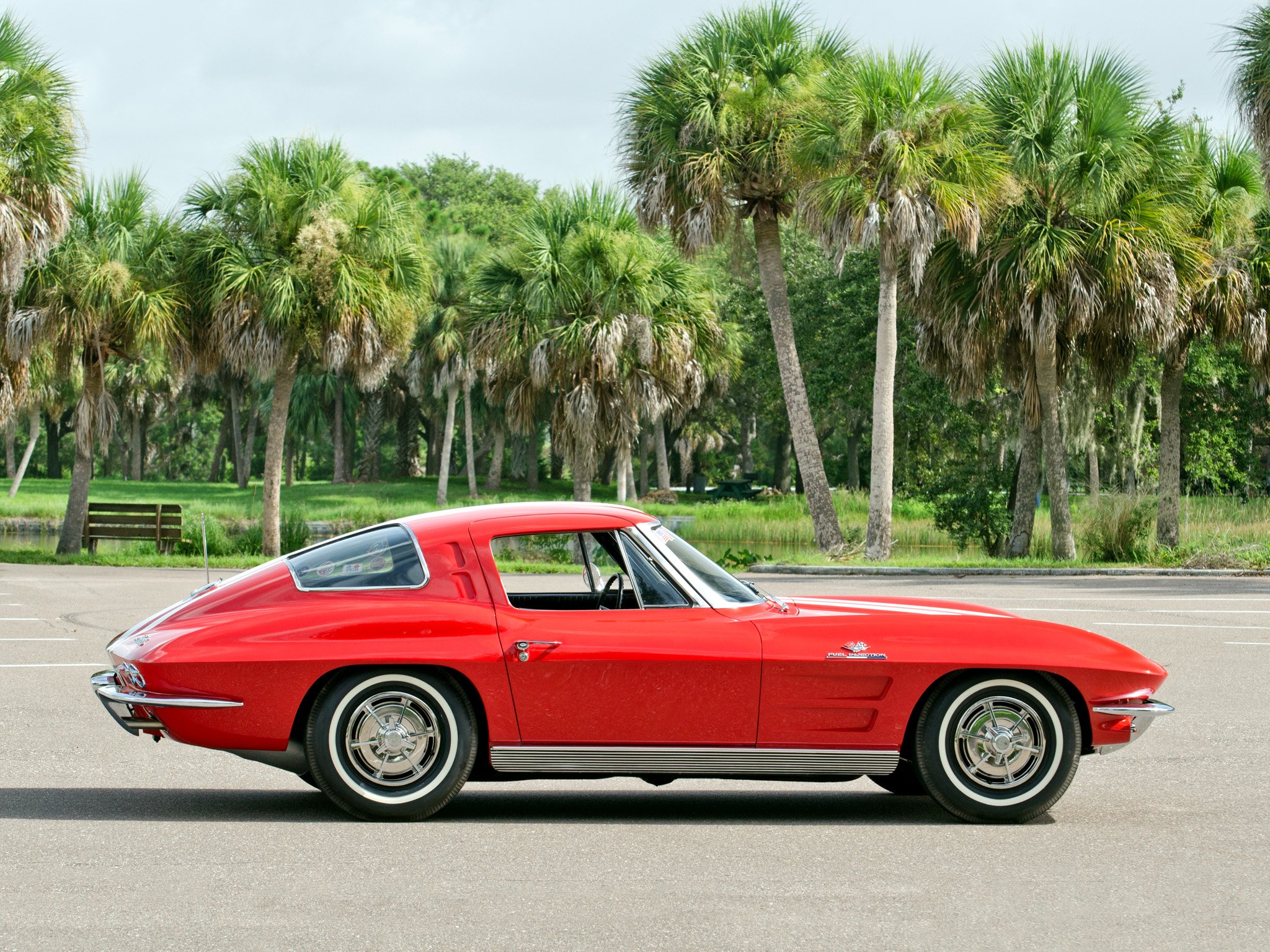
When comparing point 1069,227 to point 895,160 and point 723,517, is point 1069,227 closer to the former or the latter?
point 895,160

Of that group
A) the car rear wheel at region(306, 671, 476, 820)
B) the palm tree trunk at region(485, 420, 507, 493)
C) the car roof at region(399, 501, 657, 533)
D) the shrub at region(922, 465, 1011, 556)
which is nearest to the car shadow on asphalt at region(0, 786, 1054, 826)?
the car rear wheel at region(306, 671, 476, 820)

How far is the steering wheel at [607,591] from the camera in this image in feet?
20.4

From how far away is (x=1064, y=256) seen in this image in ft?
75.6

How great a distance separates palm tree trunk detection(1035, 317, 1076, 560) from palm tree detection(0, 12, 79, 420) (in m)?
18.1

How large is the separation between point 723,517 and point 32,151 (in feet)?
63.0

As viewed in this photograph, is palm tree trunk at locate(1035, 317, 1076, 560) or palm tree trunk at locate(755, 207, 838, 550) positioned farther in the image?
palm tree trunk at locate(755, 207, 838, 550)

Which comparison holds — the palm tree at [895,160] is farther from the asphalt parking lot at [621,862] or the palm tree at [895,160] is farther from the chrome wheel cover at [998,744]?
the chrome wheel cover at [998,744]

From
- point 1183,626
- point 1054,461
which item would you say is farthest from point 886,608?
point 1054,461

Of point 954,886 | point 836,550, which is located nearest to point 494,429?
point 836,550

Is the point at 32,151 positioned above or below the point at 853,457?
above

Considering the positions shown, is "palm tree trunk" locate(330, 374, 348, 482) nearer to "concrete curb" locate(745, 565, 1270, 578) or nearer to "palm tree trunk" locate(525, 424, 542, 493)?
"palm tree trunk" locate(525, 424, 542, 493)

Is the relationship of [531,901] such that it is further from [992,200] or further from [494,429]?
[494,429]

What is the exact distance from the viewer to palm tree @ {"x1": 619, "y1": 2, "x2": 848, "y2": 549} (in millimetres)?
25016

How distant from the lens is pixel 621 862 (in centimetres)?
519
